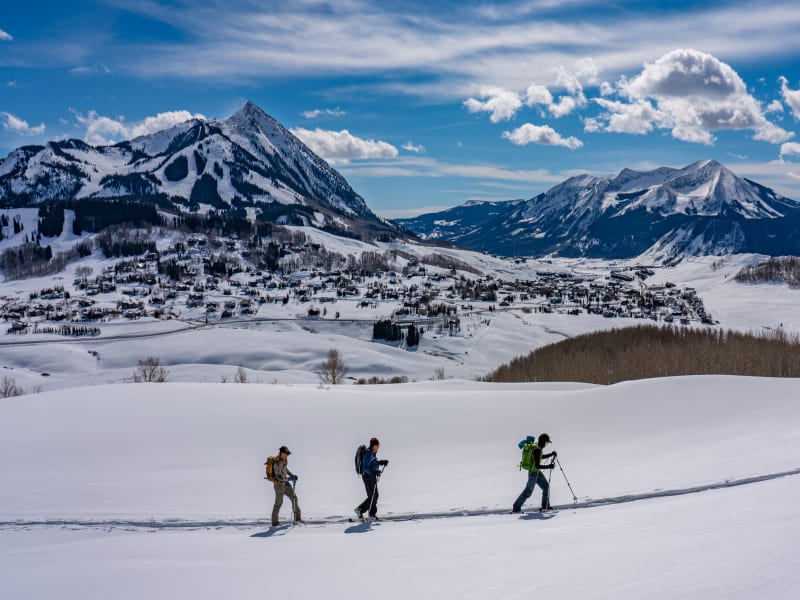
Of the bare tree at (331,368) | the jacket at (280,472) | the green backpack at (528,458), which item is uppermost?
the green backpack at (528,458)

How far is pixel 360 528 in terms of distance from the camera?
647 inches

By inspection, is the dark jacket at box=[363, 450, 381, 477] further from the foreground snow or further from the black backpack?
the foreground snow

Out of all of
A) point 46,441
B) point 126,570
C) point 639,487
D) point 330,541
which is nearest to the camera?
point 126,570

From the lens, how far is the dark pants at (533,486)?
1683cm

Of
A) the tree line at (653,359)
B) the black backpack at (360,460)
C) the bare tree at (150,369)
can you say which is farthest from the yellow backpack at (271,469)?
the bare tree at (150,369)

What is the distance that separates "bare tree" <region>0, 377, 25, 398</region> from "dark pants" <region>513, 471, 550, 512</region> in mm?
101215

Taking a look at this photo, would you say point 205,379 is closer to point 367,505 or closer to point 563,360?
point 563,360

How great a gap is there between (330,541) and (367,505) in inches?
99.3

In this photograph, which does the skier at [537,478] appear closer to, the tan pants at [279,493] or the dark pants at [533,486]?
the dark pants at [533,486]

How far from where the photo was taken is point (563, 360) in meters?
94.0

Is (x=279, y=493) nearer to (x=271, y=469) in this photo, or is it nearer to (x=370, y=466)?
(x=271, y=469)

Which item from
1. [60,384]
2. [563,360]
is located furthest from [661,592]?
[60,384]

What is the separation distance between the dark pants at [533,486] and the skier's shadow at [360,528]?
472 cm

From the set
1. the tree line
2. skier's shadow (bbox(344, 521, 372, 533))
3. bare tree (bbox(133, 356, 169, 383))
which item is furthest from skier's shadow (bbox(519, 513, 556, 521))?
bare tree (bbox(133, 356, 169, 383))
